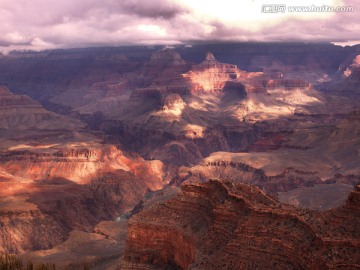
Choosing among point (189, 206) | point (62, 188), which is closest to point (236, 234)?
point (189, 206)

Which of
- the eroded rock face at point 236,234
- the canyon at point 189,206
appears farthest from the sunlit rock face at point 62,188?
the eroded rock face at point 236,234

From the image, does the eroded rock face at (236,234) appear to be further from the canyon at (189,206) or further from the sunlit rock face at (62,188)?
the sunlit rock face at (62,188)

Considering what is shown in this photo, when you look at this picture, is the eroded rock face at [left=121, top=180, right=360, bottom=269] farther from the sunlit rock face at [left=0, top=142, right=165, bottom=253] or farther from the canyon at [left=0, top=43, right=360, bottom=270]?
the sunlit rock face at [left=0, top=142, right=165, bottom=253]

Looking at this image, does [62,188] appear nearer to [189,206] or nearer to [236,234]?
[189,206]

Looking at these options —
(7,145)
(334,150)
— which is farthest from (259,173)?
(7,145)

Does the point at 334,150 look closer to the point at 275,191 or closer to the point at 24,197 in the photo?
the point at 275,191

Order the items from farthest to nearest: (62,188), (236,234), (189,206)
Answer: (62,188) → (189,206) → (236,234)

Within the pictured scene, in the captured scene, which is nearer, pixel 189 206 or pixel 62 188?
pixel 189 206

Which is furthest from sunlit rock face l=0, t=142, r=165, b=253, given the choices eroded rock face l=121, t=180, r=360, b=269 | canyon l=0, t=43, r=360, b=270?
eroded rock face l=121, t=180, r=360, b=269
